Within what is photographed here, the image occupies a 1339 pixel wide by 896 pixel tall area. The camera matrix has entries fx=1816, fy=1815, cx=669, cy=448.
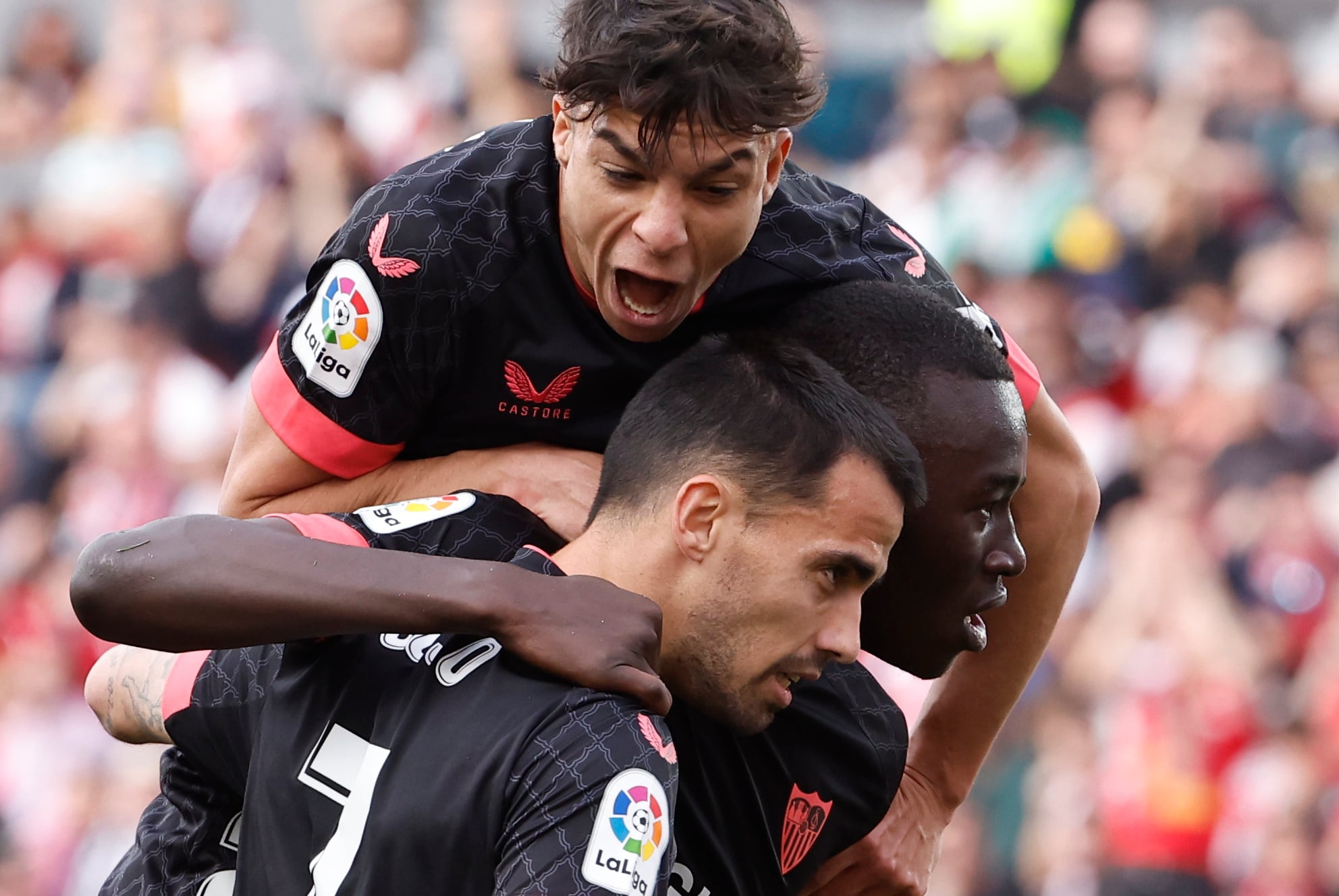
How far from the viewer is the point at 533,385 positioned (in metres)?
3.12

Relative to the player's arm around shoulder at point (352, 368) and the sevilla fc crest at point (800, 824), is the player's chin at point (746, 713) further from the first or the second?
the player's arm around shoulder at point (352, 368)

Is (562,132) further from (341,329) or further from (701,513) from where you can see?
(701,513)

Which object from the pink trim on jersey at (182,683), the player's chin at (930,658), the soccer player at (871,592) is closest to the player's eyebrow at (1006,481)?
the soccer player at (871,592)

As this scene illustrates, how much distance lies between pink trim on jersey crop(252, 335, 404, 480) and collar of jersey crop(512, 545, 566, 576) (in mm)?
458

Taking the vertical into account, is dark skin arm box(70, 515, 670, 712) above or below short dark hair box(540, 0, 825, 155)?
below

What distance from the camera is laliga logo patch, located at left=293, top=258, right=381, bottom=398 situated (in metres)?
2.95

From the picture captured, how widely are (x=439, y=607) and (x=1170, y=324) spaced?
225 inches

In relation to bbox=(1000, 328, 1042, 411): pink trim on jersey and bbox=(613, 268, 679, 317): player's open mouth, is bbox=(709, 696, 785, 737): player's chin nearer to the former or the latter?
bbox=(613, 268, 679, 317): player's open mouth

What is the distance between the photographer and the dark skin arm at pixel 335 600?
8.18 feet

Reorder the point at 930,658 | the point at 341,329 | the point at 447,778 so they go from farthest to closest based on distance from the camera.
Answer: the point at 930,658, the point at 341,329, the point at 447,778

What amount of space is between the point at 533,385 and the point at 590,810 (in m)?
1.00

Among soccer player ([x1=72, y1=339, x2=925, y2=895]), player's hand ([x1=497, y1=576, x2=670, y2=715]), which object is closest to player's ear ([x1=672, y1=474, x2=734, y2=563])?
soccer player ([x1=72, y1=339, x2=925, y2=895])

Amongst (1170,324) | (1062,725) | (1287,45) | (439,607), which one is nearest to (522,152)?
(439,607)

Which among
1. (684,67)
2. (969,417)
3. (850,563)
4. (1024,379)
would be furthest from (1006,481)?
(684,67)
